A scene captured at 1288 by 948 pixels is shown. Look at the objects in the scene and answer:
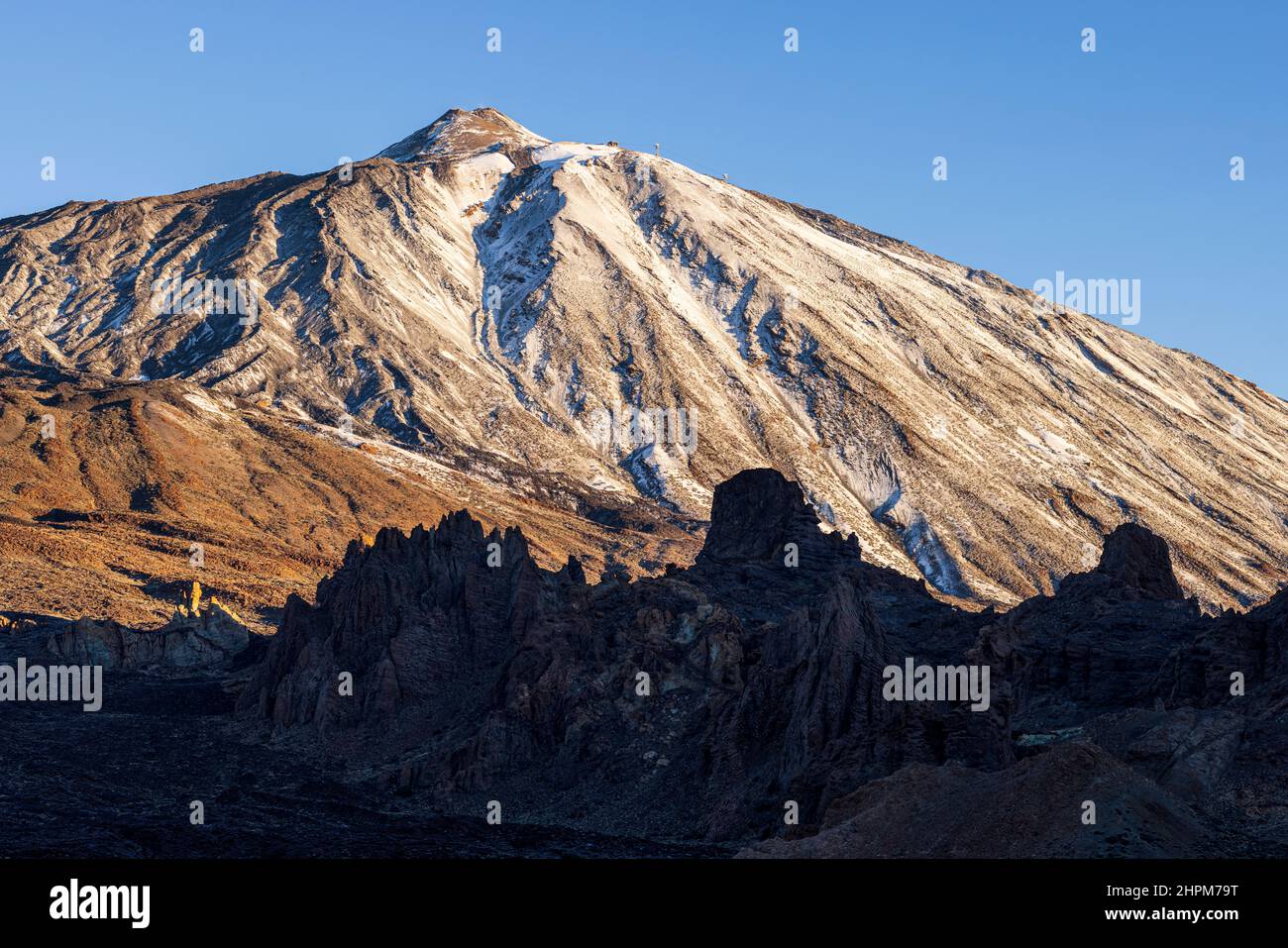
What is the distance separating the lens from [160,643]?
125 metres

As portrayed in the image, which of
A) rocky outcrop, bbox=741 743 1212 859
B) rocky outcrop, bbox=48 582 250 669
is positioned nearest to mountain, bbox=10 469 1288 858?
rocky outcrop, bbox=741 743 1212 859

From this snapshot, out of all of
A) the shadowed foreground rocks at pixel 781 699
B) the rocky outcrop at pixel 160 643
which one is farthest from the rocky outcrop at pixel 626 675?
the rocky outcrop at pixel 160 643

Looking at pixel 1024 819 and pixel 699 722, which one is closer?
pixel 1024 819

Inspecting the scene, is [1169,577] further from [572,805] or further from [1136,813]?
[1136,813]

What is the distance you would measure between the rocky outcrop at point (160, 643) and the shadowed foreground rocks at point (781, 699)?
21.1 meters

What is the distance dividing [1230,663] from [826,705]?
785 inches

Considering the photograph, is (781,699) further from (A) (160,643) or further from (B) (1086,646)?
(A) (160,643)

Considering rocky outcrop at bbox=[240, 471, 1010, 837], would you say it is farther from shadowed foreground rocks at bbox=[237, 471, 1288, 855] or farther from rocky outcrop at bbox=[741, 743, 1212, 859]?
rocky outcrop at bbox=[741, 743, 1212, 859]

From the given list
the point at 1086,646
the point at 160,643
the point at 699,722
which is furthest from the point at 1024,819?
the point at 160,643

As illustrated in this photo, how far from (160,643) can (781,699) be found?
72353 millimetres

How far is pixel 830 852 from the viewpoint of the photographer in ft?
154

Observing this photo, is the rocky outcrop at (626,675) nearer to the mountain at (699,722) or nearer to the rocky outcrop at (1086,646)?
the mountain at (699,722)

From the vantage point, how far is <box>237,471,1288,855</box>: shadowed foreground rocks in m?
48.1

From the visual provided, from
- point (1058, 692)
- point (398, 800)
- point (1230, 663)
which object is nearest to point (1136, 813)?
point (1230, 663)
